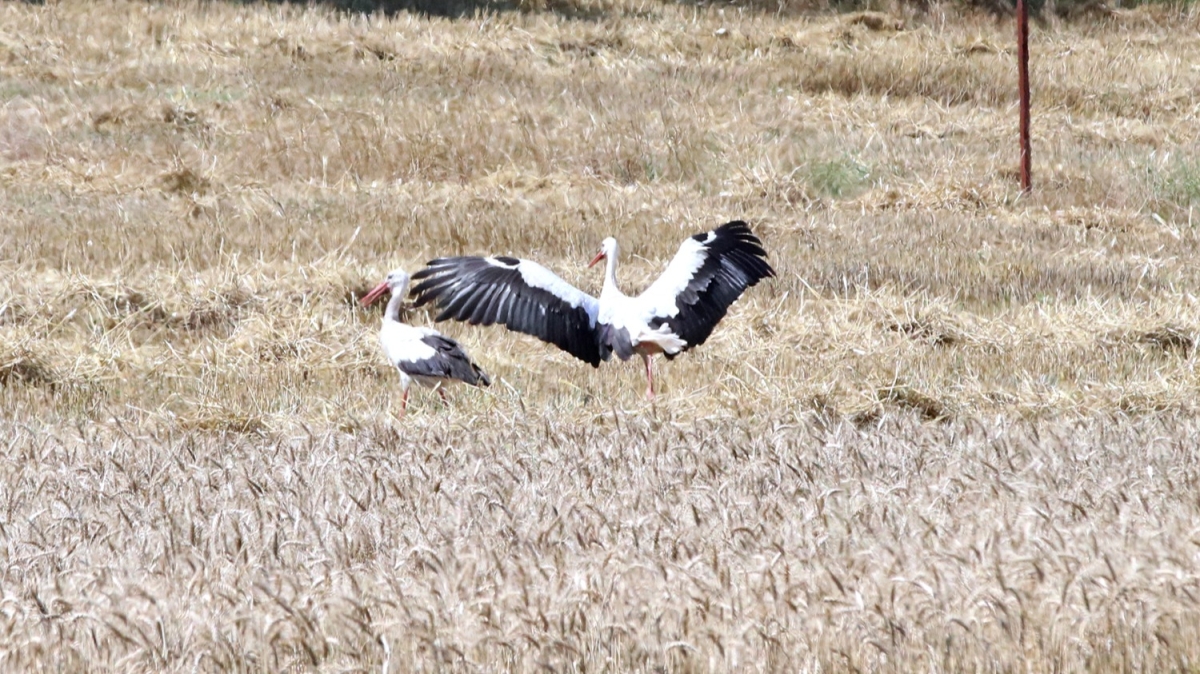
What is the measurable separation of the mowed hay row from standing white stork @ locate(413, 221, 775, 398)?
1.81m

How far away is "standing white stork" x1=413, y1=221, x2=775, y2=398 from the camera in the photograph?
302 inches

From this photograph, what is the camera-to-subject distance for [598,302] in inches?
315

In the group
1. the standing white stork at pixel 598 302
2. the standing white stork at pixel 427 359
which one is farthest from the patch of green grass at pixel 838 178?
the standing white stork at pixel 427 359

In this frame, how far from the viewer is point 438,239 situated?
11.5 m

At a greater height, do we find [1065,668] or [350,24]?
[1065,668]

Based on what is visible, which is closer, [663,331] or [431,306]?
[663,331]

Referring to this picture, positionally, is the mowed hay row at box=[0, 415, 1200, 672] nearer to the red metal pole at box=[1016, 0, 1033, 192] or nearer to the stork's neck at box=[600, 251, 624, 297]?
the stork's neck at box=[600, 251, 624, 297]

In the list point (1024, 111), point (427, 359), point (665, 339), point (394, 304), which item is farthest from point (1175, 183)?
point (427, 359)

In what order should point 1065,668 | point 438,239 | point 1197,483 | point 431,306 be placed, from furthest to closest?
point 438,239, point 431,306, point 1197,483, point 1065,668

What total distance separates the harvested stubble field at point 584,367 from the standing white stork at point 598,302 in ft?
0.87

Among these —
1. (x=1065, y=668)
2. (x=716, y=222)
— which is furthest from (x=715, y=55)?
(x=1065, y=668)

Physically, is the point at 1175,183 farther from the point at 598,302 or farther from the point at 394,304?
A: the point at 394,304

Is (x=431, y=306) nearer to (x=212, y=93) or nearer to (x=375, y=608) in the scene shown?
(x=375, y=608)

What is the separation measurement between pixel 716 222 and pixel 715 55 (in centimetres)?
850
